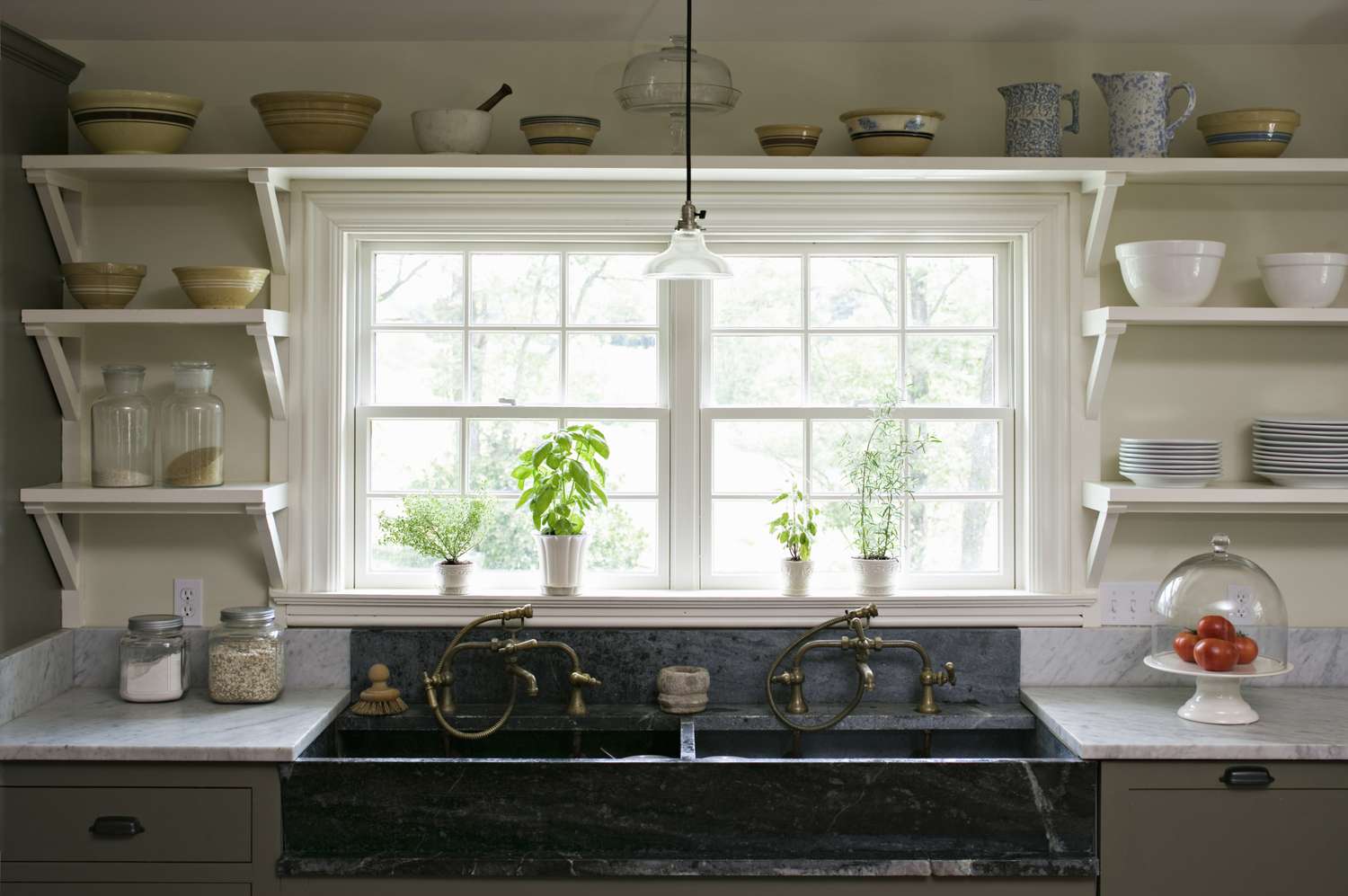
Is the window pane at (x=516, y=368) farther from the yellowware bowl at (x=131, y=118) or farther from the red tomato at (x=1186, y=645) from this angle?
the red tomato at (x=1186, y=645)

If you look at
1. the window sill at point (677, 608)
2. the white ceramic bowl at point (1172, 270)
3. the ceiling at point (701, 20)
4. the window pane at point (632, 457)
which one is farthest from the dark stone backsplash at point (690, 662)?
the ceiling at point (701, 20)

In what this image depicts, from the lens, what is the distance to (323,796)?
2.45 metres

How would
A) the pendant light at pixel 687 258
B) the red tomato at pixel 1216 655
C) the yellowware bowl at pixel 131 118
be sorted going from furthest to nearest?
1. the yellowware bowl at pixel 131 118
2. the red tomato at pixel 1216 655
3. the pendant light at pixel 687 258

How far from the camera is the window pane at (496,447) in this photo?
10.3 ft

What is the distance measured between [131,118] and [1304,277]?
2800mm

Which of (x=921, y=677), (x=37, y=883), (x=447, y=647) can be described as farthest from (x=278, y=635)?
(x=921, y=677)

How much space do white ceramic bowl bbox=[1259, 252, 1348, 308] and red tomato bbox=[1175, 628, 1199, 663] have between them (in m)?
0.84

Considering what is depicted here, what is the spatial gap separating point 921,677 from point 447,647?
1.17 m

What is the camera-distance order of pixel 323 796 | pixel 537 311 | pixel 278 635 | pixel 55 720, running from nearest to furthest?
pixel 323 796 < pixel 55 720 < pixel 278 635 < pixel 537 311

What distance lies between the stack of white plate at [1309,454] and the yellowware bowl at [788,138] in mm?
1334

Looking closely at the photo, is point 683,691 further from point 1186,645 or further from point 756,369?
point 1186,645

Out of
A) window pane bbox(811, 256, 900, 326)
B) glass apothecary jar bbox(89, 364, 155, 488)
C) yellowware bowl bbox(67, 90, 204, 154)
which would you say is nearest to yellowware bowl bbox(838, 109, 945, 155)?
window pane bbox(811, 256, 900, 326)

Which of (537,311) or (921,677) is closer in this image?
(921,677)

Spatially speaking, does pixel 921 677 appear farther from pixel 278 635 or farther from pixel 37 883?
pixel 37 883
